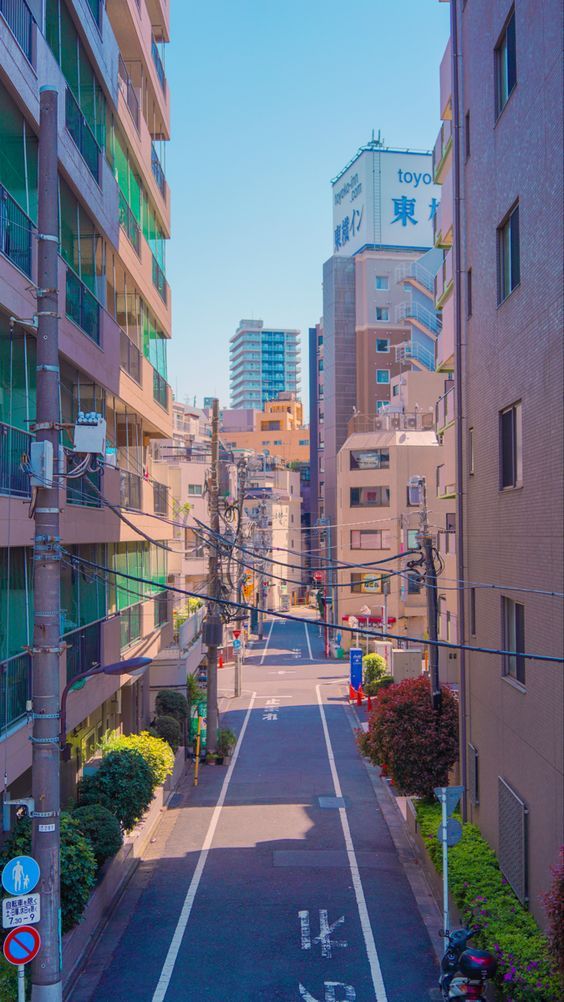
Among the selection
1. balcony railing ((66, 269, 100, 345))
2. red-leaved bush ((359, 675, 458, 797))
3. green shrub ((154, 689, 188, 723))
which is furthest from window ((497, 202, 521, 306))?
green shrub ((154, 689, 188, 723))

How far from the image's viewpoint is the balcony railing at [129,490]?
22180mm

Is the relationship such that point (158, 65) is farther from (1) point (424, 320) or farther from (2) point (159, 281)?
(1) point (424, 320)

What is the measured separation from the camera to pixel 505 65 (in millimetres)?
14391

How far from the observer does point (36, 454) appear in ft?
30.7

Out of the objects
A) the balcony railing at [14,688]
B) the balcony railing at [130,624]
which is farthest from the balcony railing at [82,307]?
the balcony railing at [14,688]

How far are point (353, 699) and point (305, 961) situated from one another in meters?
27.4

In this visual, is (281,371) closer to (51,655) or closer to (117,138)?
(117,138)

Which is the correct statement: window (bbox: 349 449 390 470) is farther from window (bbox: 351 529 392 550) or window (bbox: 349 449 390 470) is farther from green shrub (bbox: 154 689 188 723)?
green shrub (bbox: 154 689 188 723)

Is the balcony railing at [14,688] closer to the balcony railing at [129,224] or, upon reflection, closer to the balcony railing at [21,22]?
the balcony railing at [21,22]

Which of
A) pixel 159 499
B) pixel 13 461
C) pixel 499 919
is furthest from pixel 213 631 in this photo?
pixel 499 919

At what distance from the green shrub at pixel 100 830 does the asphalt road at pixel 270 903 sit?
3.55ft

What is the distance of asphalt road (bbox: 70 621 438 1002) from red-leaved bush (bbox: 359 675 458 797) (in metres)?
1.57

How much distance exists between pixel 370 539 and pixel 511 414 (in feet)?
Answer: 148

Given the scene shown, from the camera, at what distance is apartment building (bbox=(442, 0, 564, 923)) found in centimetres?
1127
